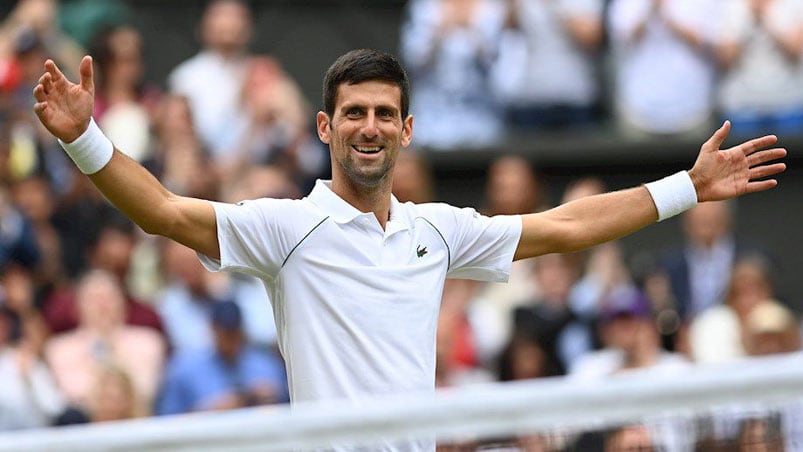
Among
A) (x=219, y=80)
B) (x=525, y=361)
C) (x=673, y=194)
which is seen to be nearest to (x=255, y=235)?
(x=673, y=194)

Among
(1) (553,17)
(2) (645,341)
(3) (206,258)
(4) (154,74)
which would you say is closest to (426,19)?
(1) (553,17)

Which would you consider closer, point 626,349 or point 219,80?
point 626,349

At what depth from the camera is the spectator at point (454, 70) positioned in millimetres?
12555

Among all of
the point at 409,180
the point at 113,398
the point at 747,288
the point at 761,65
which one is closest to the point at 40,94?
the point at 113,398

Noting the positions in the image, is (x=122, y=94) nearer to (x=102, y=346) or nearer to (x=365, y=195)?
(x=102, y=346)

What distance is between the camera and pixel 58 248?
37.1ft

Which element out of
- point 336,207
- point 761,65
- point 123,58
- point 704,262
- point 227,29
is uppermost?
point 227,29

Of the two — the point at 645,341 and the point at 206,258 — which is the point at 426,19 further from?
the point at 206,258

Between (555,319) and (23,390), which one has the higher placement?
(555,319)

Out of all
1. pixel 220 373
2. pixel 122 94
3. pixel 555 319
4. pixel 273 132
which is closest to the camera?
pixel 220 373

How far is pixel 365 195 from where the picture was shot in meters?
5.38

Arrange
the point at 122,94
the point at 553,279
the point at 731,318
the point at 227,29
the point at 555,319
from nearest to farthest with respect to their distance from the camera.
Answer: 1. the point at 555,319
2. the point at 731,318
3. the point at 553,279
4. the point at 122,94
5. the point at 227,29

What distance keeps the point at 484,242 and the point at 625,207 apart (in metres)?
0.50

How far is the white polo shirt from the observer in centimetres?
Answer: 520
